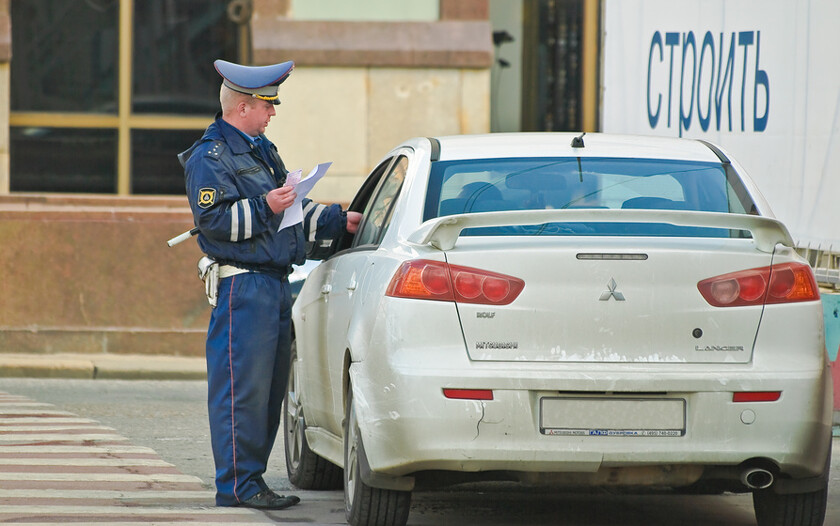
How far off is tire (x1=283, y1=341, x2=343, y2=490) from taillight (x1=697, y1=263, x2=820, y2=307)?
98.1 inches

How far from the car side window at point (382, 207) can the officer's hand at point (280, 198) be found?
1.18ft

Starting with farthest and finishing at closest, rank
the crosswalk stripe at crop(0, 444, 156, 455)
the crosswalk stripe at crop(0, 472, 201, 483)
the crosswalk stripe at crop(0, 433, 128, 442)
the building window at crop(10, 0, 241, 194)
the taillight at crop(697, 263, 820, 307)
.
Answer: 1. the building window at crop(10, 0, 241, 194)
2. the crosswalk stripe at crop(0, 433, 128, 442)
3. the crosswalk stripe at crop(0, 444, 156, 455)
4. the crosswalk stripe at crop(0, 472, 201, 483)
5. the taillight at crop(697, 263, 820, 307)

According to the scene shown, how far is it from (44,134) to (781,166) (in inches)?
336

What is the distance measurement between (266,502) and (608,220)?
7.00ft

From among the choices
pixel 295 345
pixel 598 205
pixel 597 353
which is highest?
pixel 598 205

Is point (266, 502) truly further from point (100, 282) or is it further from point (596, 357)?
point (100, 282)

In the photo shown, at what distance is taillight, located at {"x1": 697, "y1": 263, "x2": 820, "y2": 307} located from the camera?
18.0ft

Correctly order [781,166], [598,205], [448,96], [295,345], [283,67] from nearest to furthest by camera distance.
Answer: [598,205]
[283,67]
[295,345]
[781,166]
[448,96]

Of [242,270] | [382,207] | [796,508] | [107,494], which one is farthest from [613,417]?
[107,494]

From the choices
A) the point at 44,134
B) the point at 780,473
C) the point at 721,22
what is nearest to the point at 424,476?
the point at 780,473

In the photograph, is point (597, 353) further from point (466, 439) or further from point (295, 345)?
point (295, 345)

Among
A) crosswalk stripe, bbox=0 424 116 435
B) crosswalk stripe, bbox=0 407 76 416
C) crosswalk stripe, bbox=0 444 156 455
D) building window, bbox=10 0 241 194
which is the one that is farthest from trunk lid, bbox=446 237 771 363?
building window, bbox=10 0 241 194

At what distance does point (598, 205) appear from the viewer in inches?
243

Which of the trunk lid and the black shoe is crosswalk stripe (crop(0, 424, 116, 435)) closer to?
the black shoe
